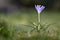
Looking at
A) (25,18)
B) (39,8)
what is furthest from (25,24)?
(39,8)

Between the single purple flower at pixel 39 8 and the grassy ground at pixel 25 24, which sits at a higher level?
the single purple flower at pixel 39 8

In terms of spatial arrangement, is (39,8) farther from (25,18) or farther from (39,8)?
(25,18)

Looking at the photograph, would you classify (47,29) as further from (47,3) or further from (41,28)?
(47,3)

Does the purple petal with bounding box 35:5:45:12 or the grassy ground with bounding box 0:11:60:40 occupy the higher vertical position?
the purple petal with bounding box 35:5:45:12

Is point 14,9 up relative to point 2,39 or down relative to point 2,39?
up

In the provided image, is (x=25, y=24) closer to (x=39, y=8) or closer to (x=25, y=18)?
(x=25, y=18)

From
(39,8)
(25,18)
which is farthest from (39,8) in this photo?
(25,18)

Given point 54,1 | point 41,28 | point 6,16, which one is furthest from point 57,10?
point 6,16

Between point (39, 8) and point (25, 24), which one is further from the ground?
point (39, 8)
